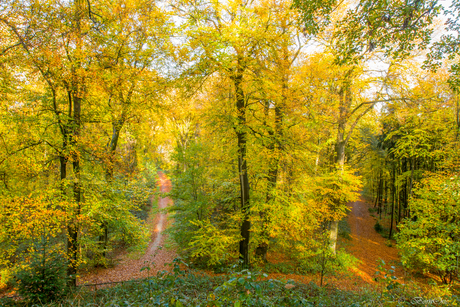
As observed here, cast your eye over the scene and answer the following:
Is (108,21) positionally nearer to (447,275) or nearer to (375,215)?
(447,275)

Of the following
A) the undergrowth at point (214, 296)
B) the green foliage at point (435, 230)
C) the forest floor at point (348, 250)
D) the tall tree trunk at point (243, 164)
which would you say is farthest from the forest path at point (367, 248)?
the undergrowth at point (214, 296)

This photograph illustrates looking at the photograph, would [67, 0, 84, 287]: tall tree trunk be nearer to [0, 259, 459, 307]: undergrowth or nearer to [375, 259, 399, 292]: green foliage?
[0, 259, 459, 307]: undergrowth

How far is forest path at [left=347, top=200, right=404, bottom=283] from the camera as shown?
511 inches

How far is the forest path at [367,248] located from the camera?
13.0 m

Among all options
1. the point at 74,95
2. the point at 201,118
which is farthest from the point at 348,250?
the point at 74,95

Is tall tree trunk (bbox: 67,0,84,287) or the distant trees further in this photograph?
tall tree trunk (bbox: 67,0,84,287)

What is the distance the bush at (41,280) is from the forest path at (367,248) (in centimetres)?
1191

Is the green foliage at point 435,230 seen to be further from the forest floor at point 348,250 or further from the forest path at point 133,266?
the forest path at point 133,266

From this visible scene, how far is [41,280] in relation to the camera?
4.89 metres

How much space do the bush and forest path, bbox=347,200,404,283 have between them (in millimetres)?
11906

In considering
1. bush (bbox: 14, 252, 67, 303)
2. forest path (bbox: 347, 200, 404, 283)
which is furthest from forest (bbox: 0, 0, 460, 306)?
forest path (bbox: 347, 200, 404, 283)

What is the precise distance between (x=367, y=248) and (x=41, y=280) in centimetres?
2053

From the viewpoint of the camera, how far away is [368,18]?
4867mm

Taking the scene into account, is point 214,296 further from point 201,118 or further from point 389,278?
point 201,118
